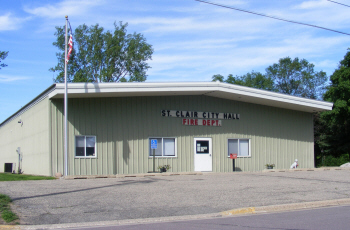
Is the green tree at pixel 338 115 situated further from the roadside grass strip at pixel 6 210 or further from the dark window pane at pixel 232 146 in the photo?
the roadside grass strip at pixel 6 210

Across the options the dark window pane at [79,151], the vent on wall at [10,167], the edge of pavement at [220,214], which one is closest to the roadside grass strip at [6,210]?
the edge of pavement at [220,214]

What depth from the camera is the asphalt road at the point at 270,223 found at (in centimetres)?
781

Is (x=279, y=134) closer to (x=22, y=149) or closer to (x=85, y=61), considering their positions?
(x=22, y=149)

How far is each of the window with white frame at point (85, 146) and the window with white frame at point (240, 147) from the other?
8.11 metres

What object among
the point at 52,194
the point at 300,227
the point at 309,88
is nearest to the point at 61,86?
the point at 52,194

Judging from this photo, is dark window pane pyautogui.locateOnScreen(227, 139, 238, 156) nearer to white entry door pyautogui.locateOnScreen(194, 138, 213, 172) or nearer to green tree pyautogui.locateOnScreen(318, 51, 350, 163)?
white entry door pyautogui.locateOnScreen(194, 138, 213, 172)

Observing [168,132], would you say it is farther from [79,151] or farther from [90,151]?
[79,151]

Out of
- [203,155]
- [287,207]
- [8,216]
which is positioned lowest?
[287,207]

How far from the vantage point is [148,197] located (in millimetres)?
11312

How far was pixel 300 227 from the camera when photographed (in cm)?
773

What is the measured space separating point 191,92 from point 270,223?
13844 millimetres

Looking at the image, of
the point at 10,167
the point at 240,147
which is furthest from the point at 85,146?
the point at 10,167

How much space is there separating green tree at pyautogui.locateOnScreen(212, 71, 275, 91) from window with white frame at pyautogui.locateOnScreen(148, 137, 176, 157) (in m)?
43.6

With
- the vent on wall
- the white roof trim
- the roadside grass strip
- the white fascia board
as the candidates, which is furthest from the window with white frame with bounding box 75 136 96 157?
the vent on wall
